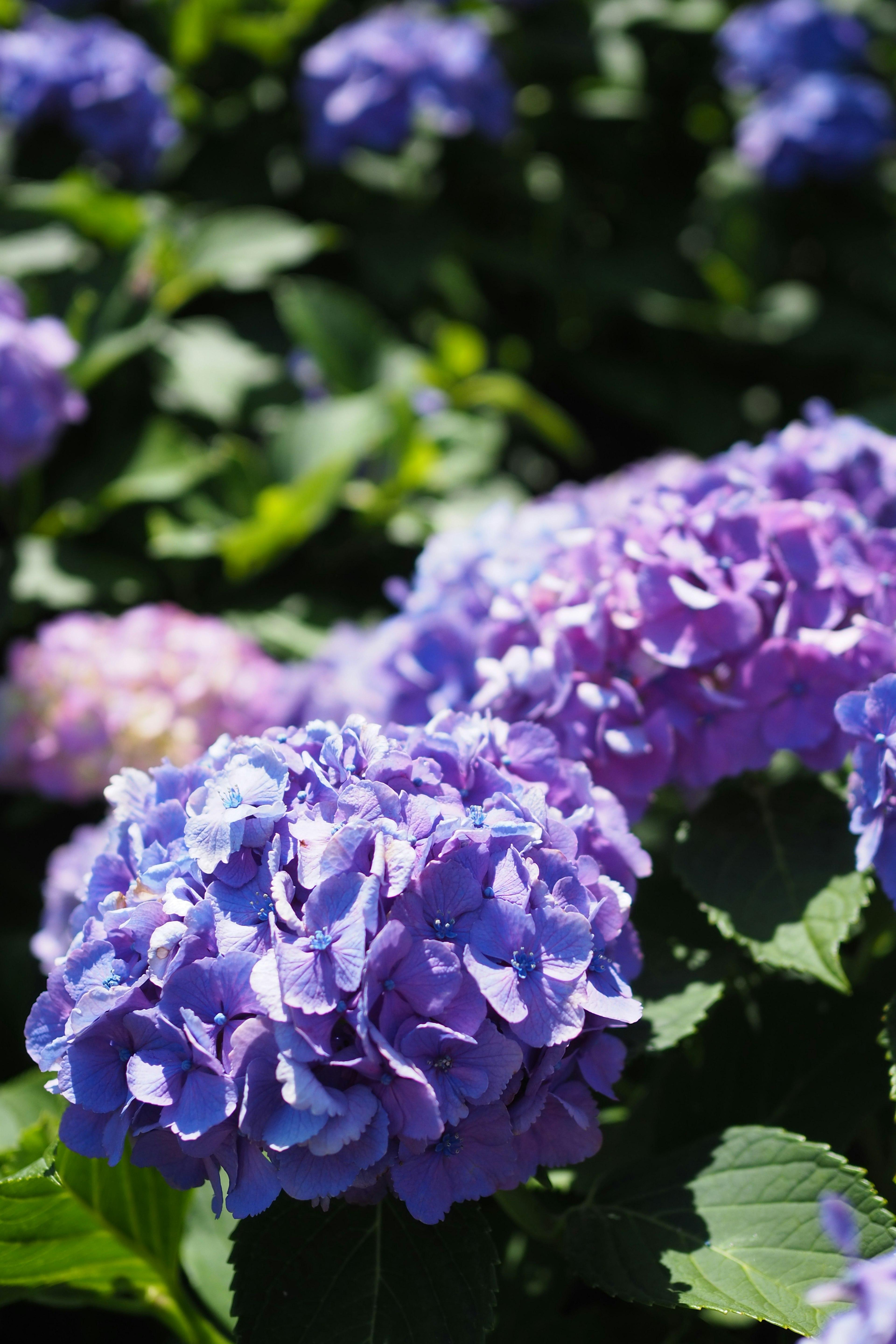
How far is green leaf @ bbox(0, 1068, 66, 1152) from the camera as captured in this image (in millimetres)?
1459

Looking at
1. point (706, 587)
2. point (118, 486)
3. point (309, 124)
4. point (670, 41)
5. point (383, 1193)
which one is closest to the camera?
point (383, 1193)

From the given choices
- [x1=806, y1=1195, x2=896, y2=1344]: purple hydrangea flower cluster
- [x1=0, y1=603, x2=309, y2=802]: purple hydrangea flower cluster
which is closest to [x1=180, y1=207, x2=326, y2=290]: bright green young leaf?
[x1=0, y1=603, x2=309, y2=802]: purple hydrangea flower cluster

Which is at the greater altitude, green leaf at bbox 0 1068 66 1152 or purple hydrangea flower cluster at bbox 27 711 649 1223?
purple hydrangea flower cluster at bbox 27 711 649 1223

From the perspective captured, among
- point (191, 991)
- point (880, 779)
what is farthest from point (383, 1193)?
point (880, 779)

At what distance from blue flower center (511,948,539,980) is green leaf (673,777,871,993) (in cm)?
32

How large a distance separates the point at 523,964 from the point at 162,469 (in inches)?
67.4

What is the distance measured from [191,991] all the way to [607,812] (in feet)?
1.58

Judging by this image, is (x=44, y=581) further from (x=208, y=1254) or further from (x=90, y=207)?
(x=208, y=1254)

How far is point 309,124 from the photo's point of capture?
2.96 metres

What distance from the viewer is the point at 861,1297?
2.37ft

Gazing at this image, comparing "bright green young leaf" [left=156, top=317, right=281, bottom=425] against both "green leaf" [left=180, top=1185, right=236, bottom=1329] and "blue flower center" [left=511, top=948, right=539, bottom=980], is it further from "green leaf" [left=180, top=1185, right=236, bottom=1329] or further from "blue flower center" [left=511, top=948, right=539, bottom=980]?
"blue flower center" [left=511, top=948, right=539, bottom=980]

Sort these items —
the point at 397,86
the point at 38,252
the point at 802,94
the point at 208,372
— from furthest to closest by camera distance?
the point at 802,94
the point at 397,86
the point at 208,372
the point at 38,252

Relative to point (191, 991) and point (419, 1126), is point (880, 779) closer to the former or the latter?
point (419, 1126)

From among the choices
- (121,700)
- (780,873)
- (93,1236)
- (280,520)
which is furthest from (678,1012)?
(280,520)
